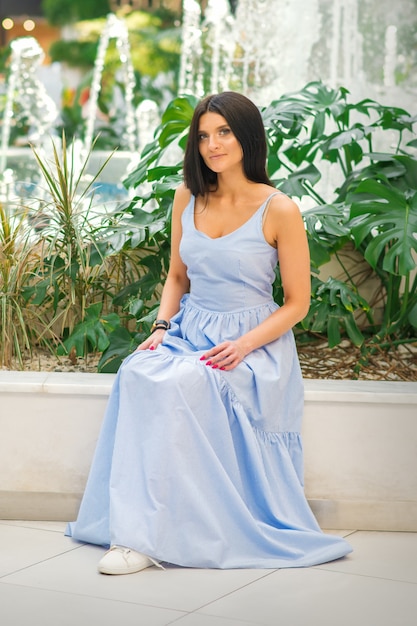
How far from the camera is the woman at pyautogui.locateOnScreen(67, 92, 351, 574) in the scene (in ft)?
7.80

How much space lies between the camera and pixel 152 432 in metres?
2.38

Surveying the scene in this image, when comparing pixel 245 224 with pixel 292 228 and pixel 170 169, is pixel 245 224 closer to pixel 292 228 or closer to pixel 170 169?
pixel 292 228

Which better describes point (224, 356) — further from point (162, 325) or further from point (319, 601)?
point (319, 601)

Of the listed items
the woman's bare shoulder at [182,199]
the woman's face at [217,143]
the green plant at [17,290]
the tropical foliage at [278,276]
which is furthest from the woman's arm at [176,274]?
the green plant at [17,290]

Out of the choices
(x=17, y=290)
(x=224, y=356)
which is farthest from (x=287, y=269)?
(x=17, y=290)

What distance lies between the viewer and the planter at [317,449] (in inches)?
107

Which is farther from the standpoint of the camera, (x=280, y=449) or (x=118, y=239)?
(x=118, y=239)

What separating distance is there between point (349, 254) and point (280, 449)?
122 cm

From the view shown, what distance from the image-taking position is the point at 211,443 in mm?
2463

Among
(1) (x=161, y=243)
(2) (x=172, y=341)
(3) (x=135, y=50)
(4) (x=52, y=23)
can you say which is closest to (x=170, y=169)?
(1) (x=161, y=243)

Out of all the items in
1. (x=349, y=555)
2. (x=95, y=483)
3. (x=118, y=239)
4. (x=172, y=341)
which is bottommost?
(x=349, y=555)

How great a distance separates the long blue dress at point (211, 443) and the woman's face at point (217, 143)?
17 centimetres

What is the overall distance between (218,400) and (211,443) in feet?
0.36

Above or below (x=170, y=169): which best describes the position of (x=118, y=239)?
below
